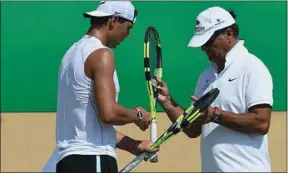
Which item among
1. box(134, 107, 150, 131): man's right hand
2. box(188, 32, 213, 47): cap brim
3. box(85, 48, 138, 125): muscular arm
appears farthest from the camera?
box(188, 32, 213, 47): cap brim

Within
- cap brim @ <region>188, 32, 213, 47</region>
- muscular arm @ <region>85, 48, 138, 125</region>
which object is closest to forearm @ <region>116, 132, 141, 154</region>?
muscular arm @ <region>85, 48, 138, 125</region>

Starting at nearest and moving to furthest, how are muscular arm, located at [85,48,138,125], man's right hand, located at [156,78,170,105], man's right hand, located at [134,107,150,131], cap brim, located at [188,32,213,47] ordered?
1. muscular arm, located at [85,48,138,125]
2. man's right hand, located at [134,107,150,131]
3. cap brim, located at [188,32,213,47]
4. man's right hand, located at [156,78,170,105]

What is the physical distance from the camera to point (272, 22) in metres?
6.58

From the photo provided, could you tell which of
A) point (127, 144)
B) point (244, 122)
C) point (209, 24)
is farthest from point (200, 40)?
point (127, 144)

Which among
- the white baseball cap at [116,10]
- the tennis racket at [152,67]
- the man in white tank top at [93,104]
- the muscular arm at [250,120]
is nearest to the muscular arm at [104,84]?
the man in white tank top at [93,104]

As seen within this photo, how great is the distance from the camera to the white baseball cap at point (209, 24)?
4.35 metres

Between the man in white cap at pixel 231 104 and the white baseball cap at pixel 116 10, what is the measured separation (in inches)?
16.1

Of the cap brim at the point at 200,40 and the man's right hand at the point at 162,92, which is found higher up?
the cap brim at the point at 200,40

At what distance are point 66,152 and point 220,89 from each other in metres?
0.83

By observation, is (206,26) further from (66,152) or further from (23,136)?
(23,136)

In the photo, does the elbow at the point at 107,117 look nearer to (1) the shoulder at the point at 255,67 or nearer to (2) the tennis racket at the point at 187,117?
(2) the tennis racket at the point at 187,117

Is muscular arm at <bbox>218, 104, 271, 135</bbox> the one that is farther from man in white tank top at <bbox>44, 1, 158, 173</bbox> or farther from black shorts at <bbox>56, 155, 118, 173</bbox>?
black shorts at <bbox>56, 155, 118, 173</bbox>

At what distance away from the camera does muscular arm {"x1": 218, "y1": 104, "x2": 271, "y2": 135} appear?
4133 millimetres

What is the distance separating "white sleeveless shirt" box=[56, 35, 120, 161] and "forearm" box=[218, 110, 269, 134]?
0.55m
